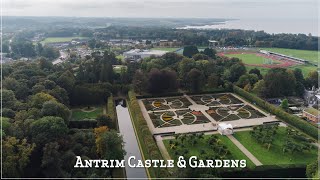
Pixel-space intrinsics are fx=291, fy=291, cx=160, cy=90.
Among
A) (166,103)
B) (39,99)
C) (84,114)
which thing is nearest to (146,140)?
(39,99)

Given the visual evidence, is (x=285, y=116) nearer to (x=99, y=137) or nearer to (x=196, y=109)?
(x=196, y=109)

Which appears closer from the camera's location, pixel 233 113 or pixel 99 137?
pixel 99 137

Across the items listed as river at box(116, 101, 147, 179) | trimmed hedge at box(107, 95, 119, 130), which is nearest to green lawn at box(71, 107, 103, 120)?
trimmed hedge at box(107, 95, 119, 130)

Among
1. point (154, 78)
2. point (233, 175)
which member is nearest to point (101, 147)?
point (233, 175)

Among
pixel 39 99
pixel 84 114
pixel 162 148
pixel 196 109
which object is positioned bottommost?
pixel 84 114

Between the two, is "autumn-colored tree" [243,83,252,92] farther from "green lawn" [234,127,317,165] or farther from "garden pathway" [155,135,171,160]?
"garden pathway" [155,135,171,160]

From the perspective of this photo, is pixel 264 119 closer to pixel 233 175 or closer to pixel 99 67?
pixel 233 175
